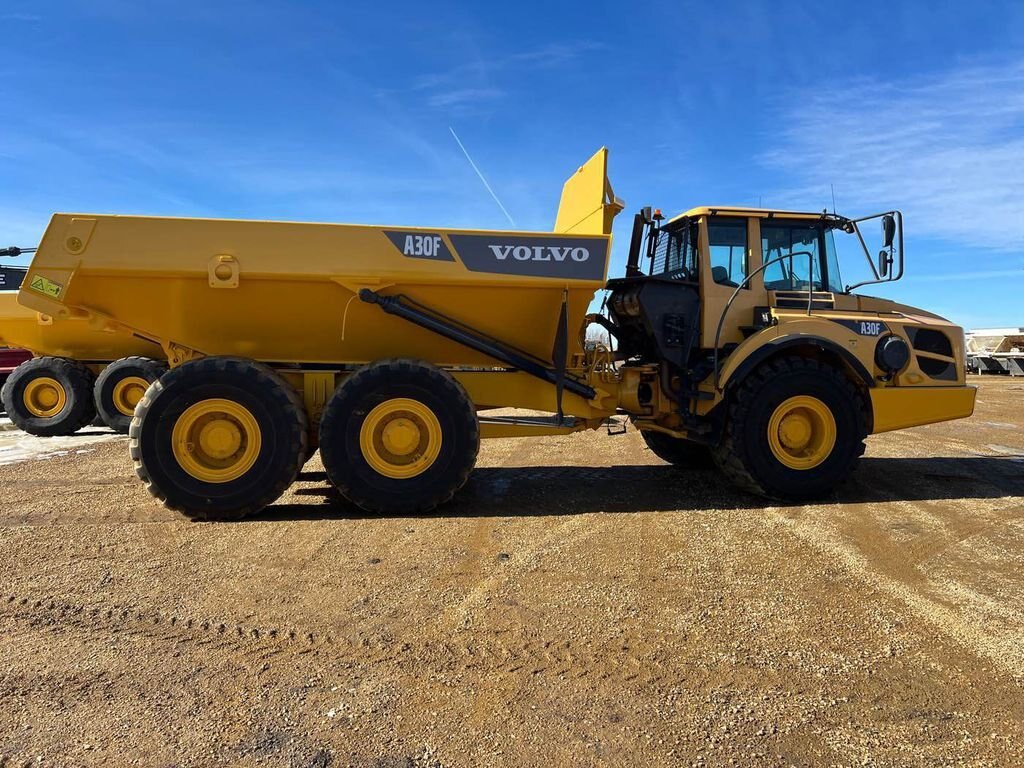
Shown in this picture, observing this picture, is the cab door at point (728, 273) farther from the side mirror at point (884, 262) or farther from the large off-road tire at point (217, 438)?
the large off-road tire at point (217, 438)

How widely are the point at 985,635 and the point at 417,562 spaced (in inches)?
115

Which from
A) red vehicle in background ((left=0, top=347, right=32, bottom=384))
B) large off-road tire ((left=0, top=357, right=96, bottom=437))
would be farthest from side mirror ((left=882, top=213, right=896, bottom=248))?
red vehicle in background ((left=0, top=347, right=32, bottom=384))

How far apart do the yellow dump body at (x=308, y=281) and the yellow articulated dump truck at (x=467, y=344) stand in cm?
2

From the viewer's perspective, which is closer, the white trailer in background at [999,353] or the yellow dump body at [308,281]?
the yellow dump body at [308,281]

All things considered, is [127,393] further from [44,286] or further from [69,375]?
[44,286]

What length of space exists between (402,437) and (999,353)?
2907 cm

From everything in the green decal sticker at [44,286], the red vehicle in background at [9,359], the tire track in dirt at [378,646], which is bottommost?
the tire track in dirt at [378,646]

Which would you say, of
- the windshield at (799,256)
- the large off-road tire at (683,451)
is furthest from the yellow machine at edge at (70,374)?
the windshield at (799,256)

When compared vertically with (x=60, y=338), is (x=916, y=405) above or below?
below

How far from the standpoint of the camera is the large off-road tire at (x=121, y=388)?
32.8ft

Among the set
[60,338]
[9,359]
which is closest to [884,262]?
[60,338]

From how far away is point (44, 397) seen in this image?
10438 millimetres

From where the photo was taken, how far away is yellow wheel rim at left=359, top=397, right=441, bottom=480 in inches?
209

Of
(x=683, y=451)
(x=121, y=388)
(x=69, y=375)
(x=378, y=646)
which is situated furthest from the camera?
(x=69, y=375)
